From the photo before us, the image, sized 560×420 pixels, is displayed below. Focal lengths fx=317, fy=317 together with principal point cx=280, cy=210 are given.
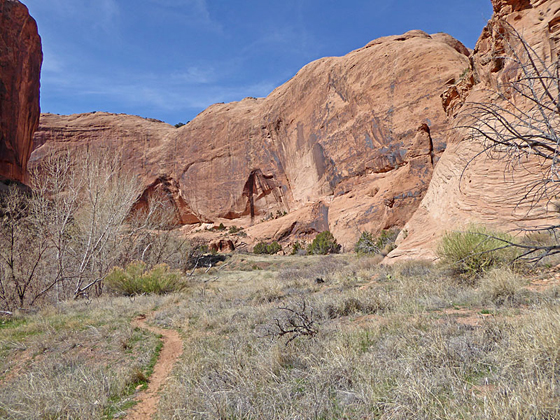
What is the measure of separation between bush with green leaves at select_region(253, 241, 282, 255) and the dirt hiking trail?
61.8 ft

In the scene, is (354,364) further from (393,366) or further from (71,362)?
(71,362)

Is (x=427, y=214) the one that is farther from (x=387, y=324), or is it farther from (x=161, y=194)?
(x=161, y=194)

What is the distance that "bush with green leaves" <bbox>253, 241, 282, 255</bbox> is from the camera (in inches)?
957

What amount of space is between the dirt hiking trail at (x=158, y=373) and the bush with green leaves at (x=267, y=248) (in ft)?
61.8

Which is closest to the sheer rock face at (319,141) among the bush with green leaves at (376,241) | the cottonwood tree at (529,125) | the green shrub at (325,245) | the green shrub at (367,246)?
the green shrub at (325,245)

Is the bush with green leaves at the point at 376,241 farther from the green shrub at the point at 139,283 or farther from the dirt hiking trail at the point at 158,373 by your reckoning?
the dirt hiking trail at the point at 158,373

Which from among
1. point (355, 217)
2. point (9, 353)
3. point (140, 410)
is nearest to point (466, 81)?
point (355, 217)

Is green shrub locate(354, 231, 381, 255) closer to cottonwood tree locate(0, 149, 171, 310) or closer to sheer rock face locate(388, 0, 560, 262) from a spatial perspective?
sheer rock face locate(388, 0, 560, 262)

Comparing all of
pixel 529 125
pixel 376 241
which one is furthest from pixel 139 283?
Answer: pixel 376 241

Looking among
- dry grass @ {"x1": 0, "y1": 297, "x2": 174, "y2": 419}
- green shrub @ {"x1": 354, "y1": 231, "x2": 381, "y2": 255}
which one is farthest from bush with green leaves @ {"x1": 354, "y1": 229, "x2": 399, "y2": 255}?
dry grass @ {"x1": 0, "y1": 297, "x2": 174, "y2": 419}

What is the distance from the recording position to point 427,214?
34.6 feet

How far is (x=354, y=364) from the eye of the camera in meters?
2.53

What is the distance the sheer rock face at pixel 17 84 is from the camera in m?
23.4

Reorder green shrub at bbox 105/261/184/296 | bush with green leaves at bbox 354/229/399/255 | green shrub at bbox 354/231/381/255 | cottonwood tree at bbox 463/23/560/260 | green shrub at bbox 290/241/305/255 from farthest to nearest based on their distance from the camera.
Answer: green shrub at bbox 290/241/305/255 → bush with green leaves at bbox 354/229/399/255 → green shrub at bbox 354/231/381/255 → green shrub at bbox 105/261/184/296 → cottonwood tree at bbox 463/23/560/260
